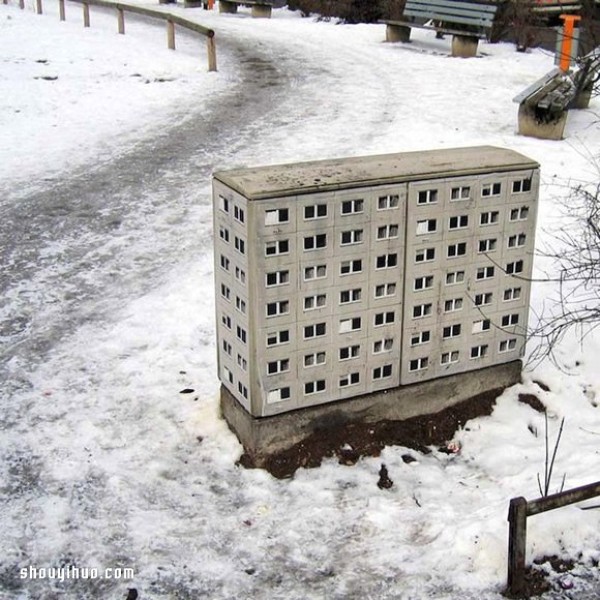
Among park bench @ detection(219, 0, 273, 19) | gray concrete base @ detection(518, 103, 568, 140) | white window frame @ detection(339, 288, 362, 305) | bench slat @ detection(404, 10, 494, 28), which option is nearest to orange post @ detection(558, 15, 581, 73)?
bench slat @ detection(404, 10, 494, 28)

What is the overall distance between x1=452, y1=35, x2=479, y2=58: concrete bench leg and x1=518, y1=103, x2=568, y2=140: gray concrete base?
6.75 meters

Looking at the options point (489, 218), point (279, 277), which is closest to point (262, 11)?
point (489, 218)

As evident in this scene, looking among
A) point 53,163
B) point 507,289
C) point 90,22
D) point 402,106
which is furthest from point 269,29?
point 507,289

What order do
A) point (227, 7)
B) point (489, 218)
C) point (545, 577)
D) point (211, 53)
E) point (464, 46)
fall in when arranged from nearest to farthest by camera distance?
point (545, 577)
point (489, 218)
point (211, 53)
point (464, 46)
point (227, 7)

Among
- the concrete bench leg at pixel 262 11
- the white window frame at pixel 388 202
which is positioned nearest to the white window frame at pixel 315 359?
the white window frame at pixel 388 202

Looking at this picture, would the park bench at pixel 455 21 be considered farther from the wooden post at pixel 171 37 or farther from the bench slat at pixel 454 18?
the wooden post at pixel 171 37

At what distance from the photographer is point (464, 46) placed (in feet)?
64.1

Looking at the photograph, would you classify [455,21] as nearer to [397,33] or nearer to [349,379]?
[397,33]

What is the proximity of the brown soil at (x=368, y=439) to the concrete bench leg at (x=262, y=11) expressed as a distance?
852 inches

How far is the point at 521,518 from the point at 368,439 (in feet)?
5.55

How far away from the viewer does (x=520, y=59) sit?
63.7 ft

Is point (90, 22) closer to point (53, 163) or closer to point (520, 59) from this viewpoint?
point (520, 59)

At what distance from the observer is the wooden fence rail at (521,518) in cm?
496

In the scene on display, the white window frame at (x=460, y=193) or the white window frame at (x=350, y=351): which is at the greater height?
the white window frame at (x=460, y=193)
